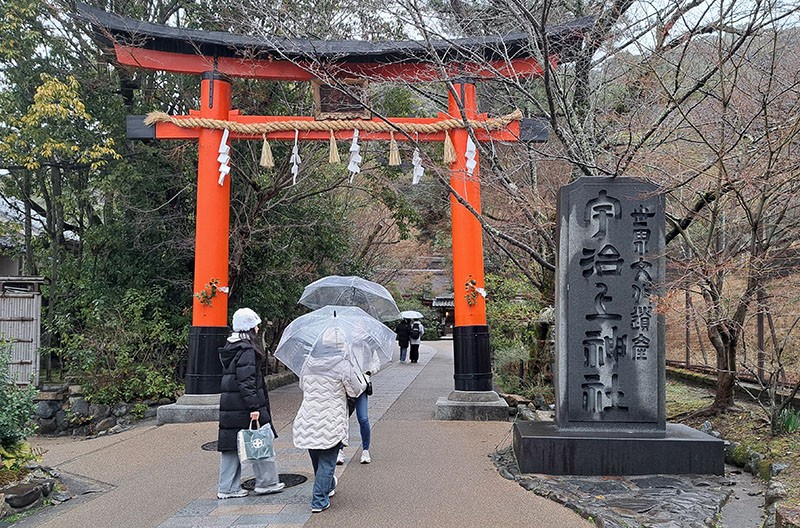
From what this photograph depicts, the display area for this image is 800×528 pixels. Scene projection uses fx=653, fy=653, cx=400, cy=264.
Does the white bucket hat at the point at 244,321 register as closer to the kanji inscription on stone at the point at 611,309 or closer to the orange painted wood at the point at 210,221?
the kanji inscription on stone at the point at 611,309

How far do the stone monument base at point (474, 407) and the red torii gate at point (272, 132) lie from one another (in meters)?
0.16

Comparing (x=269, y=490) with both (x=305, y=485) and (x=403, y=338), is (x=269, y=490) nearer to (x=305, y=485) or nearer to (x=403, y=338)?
(x=305, y=485)

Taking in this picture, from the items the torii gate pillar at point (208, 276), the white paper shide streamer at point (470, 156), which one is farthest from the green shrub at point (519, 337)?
the torii gate pillar at point (208, 276)

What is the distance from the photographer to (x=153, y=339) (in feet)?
40.7

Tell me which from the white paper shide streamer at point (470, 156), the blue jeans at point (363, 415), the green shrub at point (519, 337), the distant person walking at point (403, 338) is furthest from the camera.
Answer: the distant person walking at point (403, 338)

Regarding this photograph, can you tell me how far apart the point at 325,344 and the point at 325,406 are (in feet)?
1.77

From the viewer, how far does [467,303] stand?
10.9 metres

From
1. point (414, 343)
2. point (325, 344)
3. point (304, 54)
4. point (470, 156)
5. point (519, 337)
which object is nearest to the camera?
point (325, 344)

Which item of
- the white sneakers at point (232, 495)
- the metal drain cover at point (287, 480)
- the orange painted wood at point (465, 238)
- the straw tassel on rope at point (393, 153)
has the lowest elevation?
the metal drain cover at point (287, 480)

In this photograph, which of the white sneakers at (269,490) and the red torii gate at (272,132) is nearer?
the white sneakers at (269,490)

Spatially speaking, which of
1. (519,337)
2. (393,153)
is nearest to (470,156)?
(393,153)

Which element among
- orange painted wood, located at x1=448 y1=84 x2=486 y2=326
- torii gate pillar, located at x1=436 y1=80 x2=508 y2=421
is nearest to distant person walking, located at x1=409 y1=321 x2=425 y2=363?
torii gate pillar, located at x1=436 y1=80 x2=508 y2=421

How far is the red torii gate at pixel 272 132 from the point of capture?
10.6 m

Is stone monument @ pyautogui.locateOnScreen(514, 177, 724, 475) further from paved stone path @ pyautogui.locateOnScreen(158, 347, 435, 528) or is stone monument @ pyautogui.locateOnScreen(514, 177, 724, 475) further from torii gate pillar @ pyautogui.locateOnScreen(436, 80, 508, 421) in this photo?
torii gate pillar @ pyautogui.locateOnScreen(436, 80, 508, 421)
